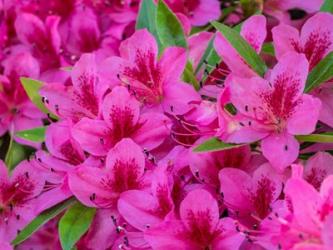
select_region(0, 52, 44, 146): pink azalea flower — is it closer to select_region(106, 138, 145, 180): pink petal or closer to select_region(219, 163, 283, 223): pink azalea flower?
select_region(106, 138, 145, 180): pink petal

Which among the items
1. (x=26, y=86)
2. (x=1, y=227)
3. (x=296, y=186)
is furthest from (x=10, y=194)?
(x=296, y=186)

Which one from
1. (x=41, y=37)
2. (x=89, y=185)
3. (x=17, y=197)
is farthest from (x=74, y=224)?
(x=41, y=37)

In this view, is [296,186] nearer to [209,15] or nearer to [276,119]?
[276,119]

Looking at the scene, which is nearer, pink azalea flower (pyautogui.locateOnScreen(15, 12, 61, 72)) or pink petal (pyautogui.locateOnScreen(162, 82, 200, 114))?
pink petal (pyautogui.locateOnScreen(162, 82, 200, 114))

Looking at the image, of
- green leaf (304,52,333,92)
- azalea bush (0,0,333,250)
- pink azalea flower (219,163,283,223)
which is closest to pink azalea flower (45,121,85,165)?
azalea bush (0,0,333,250)

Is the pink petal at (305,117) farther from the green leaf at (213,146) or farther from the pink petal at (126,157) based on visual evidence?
the pink petal at (126,157)

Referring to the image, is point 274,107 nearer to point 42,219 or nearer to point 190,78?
point 190,78
